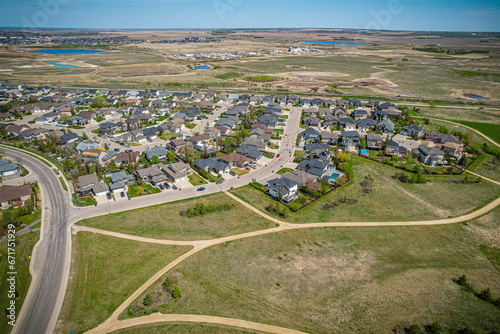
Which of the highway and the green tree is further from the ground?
the green tree

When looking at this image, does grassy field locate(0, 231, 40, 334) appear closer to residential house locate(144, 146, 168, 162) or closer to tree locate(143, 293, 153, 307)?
tree locate(143, 293, 153, 307)

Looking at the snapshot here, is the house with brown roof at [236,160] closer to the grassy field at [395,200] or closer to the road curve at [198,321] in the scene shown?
the grassy field at [395,200]

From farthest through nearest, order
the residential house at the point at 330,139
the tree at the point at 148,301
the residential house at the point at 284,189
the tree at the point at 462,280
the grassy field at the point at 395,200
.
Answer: the residential house at the point at 330,139
the residential house at the point at 284,189
the grassy field at the point at 395,200
the tree at the point at 462,280
the tree at the point at 148,301

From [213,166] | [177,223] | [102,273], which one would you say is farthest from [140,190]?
[102,273]

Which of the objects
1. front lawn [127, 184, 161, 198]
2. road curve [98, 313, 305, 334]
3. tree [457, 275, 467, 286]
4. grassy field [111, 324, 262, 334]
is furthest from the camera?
front lawn [127, 184, 161, 198]

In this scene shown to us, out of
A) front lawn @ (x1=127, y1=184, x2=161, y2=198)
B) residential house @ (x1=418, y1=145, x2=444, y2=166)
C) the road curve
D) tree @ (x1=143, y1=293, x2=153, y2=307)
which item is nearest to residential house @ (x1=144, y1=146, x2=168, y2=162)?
front lawn @ (x1=127, y1=184, x2=161, y2=198)

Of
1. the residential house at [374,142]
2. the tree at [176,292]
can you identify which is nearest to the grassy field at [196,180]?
the tree at [176,292]

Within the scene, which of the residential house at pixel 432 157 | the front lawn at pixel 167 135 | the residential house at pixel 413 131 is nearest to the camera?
the residential house at pixel 432 157
